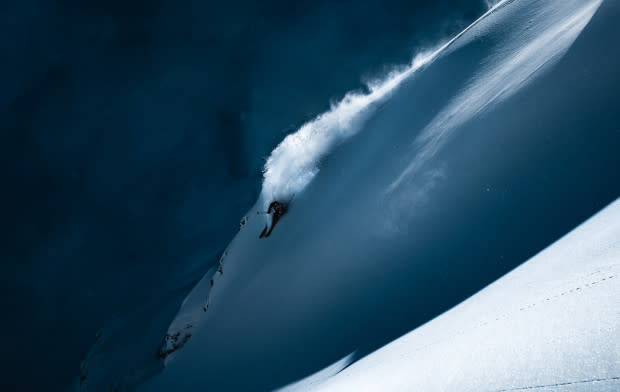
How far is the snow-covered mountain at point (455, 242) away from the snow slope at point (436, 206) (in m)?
0.01

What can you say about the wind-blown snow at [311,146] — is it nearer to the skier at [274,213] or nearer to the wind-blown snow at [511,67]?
the skier at [274,213]

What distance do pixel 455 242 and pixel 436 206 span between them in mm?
358

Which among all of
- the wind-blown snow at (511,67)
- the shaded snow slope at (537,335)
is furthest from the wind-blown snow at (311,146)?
the shaded snow slope at (537,335)

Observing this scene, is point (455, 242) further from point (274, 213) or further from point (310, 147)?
point (310, 147)

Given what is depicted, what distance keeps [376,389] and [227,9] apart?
929cm

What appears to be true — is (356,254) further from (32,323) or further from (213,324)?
(32,323)

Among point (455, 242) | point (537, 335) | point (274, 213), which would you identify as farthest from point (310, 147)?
point (537, 335)

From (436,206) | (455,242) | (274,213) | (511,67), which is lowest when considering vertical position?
(455,242)

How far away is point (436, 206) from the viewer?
265 centimetres

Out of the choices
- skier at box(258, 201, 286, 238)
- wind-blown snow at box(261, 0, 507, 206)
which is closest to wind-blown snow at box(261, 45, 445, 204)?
wind-blown snow at box(261, 0, 507, 206)

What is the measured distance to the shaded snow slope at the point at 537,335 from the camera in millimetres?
617

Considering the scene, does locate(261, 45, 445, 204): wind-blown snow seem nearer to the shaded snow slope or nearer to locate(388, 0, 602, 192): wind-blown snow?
locate(388, 0, 602, 192): wind-blown snow

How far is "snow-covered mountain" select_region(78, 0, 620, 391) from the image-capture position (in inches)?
37.2

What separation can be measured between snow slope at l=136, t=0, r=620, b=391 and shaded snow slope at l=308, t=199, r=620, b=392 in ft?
0.04
